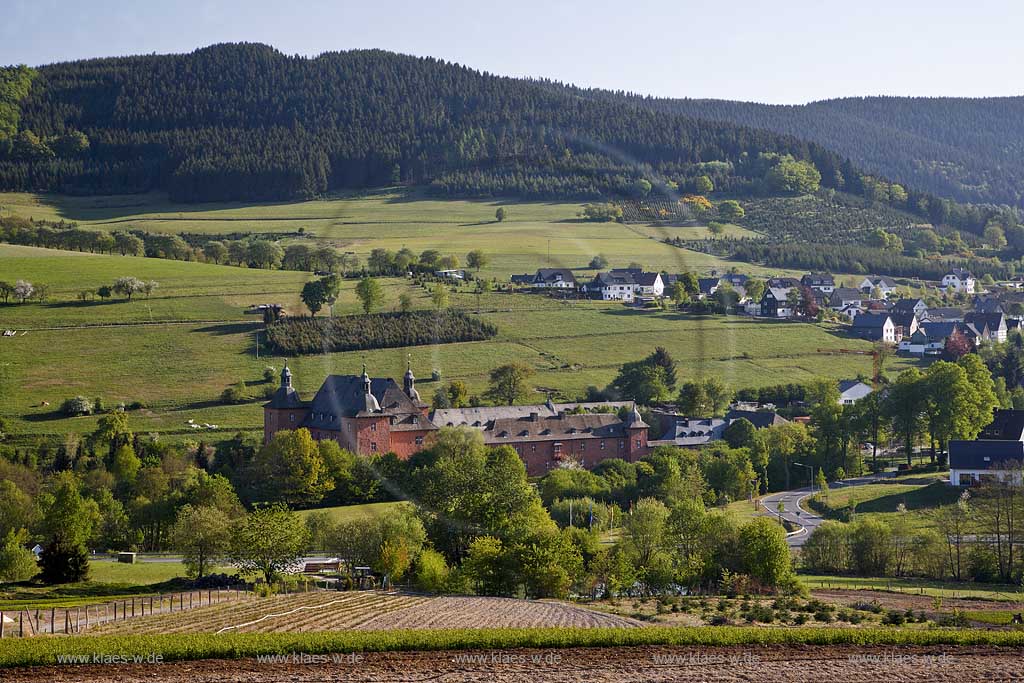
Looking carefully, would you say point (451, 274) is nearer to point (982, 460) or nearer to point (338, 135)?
point (338, 135)

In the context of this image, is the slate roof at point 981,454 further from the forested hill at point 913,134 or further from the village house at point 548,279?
the forested hill at point 913,134

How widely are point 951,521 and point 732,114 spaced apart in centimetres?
13624

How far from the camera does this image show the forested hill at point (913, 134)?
16400cm

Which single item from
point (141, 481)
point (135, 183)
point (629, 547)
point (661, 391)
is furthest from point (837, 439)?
point (135, 183)

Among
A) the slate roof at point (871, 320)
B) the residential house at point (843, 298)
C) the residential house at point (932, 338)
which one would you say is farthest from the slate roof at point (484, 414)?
the residential house at point (843, 298)

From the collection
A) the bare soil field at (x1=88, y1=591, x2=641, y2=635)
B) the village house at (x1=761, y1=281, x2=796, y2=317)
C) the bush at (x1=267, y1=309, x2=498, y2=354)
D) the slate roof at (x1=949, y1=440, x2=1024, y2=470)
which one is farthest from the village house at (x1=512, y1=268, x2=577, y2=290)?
the bare soil field at (x1=88, y1=591, x2=641, y2=635)

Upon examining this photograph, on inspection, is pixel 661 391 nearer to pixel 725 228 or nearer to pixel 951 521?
pixel 951 521

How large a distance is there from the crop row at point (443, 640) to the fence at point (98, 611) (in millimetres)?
2487

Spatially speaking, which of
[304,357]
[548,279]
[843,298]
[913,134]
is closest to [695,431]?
[304,357]

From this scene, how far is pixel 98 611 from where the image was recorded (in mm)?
31938

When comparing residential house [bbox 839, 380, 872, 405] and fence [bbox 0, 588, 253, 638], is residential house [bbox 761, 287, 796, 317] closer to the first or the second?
residential house [bbox 839, 380, 872, 405]

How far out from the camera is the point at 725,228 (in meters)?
103

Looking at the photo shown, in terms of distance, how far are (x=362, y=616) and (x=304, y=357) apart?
131ft

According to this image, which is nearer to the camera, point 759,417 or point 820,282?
point 759,417
